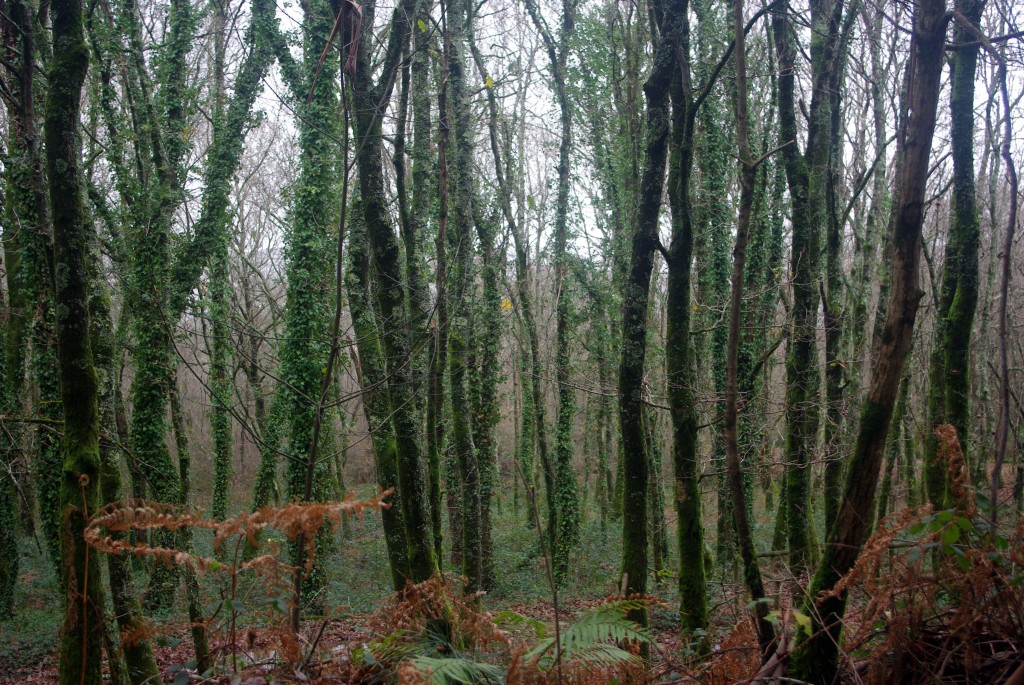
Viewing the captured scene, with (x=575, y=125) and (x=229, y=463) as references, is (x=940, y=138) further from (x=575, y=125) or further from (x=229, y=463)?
(x=229, y=463)

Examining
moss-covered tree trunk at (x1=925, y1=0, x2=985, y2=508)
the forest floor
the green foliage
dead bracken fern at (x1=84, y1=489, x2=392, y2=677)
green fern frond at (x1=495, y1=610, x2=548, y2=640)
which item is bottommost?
the forest floor

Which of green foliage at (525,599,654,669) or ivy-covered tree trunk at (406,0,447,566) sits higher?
ivy-covered tree trunk at (406,0,447,566)

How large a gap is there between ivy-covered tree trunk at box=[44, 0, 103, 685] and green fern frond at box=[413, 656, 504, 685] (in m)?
2.07

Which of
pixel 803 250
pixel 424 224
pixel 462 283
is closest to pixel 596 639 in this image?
pixel 803 250

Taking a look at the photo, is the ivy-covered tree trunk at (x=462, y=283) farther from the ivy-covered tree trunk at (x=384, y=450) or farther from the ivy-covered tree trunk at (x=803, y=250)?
the ivy-covered tree trunk at (x=803, y=250)

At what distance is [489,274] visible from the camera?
14.3 metres

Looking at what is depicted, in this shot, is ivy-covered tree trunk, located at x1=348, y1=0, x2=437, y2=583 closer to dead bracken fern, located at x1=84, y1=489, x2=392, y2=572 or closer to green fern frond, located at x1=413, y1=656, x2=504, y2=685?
green fern frond, located at x1=413, y1=656, x2=504, y2=685

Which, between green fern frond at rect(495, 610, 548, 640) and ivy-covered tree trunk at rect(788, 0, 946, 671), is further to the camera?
green fern frond at rect(495, 610, 548, 640)

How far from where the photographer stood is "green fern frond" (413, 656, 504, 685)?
3198mm

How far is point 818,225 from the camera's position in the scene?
8797 mm

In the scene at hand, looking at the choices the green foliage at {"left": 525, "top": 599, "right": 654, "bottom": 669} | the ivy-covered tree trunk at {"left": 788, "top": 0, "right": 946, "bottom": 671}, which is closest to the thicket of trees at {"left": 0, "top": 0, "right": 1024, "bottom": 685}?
the ivy-covered tree trunk at {"left": 788, "top": 0, "right": 946, "bottom": 671}

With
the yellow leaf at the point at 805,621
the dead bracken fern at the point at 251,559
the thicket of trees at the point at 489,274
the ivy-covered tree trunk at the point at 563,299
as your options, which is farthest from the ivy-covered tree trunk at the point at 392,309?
the ivy-covered tree trunk at the point at 563,299

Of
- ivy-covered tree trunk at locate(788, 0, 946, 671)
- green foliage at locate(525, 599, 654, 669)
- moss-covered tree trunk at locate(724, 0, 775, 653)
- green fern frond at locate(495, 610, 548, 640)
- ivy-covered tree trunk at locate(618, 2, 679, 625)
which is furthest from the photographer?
ivy-covered tree trunk at locate(618, 2, 679, 625)

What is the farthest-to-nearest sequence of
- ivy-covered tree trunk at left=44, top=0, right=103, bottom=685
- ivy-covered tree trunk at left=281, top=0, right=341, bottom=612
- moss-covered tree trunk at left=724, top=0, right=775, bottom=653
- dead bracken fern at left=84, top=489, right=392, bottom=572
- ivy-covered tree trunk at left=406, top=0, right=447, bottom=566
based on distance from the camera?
ivy-covered tree trunk at left=281, top=0, right=341, bottom=612 → ivy-covered tree trunk at left=406, top=0, right=447, bottom=566 → ivy-covered tree trunk at left=44, top=0, right=103, bottom=685 → moss-covered tree trunk at left=724, top=0, right=775, bottom=653 → dead bracken fern at left=84, top=489, right=392, bottom=572
